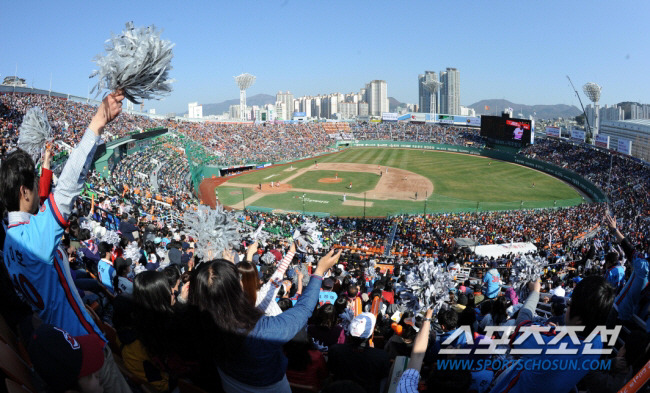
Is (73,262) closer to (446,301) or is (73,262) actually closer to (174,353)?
(174,353)

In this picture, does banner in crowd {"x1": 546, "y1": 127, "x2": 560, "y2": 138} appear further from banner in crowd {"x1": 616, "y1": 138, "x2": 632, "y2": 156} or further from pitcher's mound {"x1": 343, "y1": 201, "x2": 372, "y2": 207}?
pitcher's mound {"x1": 343, "y1": 201, "x2": 372, "y2": 207}

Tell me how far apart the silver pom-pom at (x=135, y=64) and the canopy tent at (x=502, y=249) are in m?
21.1

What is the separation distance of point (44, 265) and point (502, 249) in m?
22.7

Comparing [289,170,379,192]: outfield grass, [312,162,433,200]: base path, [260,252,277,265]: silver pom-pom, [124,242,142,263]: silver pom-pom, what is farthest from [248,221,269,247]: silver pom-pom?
[289,170,379,192]: outfield grass

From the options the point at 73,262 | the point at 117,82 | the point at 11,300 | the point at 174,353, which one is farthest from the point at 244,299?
the point at 73,262

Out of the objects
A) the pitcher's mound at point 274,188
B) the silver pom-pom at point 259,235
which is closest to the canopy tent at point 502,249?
the silver pom-pom at point 259,235

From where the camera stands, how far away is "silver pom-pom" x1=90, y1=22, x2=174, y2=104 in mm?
3023

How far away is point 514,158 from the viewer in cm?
6191

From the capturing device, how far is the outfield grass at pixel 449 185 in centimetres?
3650

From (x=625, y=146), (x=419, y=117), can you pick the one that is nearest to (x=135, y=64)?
(x=625, y=146)

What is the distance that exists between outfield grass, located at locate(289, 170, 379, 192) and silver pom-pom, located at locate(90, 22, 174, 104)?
3957 centimetres

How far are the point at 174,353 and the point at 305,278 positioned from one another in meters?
4.98

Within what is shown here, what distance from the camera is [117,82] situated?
9.96ft

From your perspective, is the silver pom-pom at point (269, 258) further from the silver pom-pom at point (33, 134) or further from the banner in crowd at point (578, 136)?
the banner in crowd at point (578, 136)
